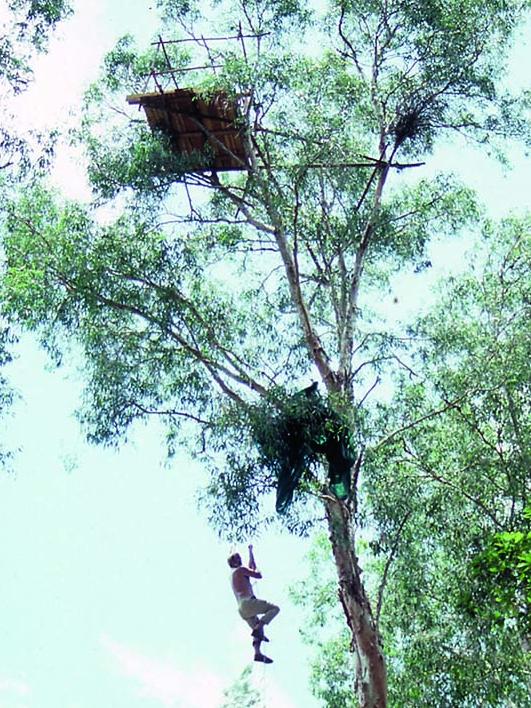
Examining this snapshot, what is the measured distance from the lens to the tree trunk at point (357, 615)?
691cm

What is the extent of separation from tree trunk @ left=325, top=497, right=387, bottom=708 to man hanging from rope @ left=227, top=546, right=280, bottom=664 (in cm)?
51

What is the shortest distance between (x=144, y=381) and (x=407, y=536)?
8.98 feet

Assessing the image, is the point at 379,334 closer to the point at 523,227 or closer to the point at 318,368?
the point at 318,368

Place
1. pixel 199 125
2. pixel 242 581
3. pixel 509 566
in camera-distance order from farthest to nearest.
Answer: pixel 199 125 → pixel 242 581 → pixel 509 566

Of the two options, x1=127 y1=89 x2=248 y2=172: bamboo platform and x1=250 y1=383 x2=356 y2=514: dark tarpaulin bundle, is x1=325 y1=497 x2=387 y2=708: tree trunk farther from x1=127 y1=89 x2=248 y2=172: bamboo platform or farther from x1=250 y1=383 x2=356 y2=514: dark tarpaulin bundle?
x1=127 y1=89 x2=248 y2=172: bamboo platform

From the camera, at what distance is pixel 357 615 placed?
282 inches

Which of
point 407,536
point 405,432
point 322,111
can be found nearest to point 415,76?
point 322,111

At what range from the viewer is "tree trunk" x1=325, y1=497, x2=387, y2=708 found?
22.7ft

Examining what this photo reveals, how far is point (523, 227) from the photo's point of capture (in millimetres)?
10961

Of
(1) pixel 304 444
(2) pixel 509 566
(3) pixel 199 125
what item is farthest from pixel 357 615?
(3) pixel 199 125

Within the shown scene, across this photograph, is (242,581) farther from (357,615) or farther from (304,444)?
(304,444)

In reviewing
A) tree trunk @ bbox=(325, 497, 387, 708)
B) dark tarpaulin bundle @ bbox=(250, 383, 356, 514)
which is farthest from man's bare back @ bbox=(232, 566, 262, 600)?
tree trunk @ bbox=(325, 497, 387, 708)

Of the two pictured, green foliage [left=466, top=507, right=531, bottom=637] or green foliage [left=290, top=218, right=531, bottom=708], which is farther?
green foliage [left=290, top=218, right=531, bottom=708]

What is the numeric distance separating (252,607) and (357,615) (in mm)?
713
